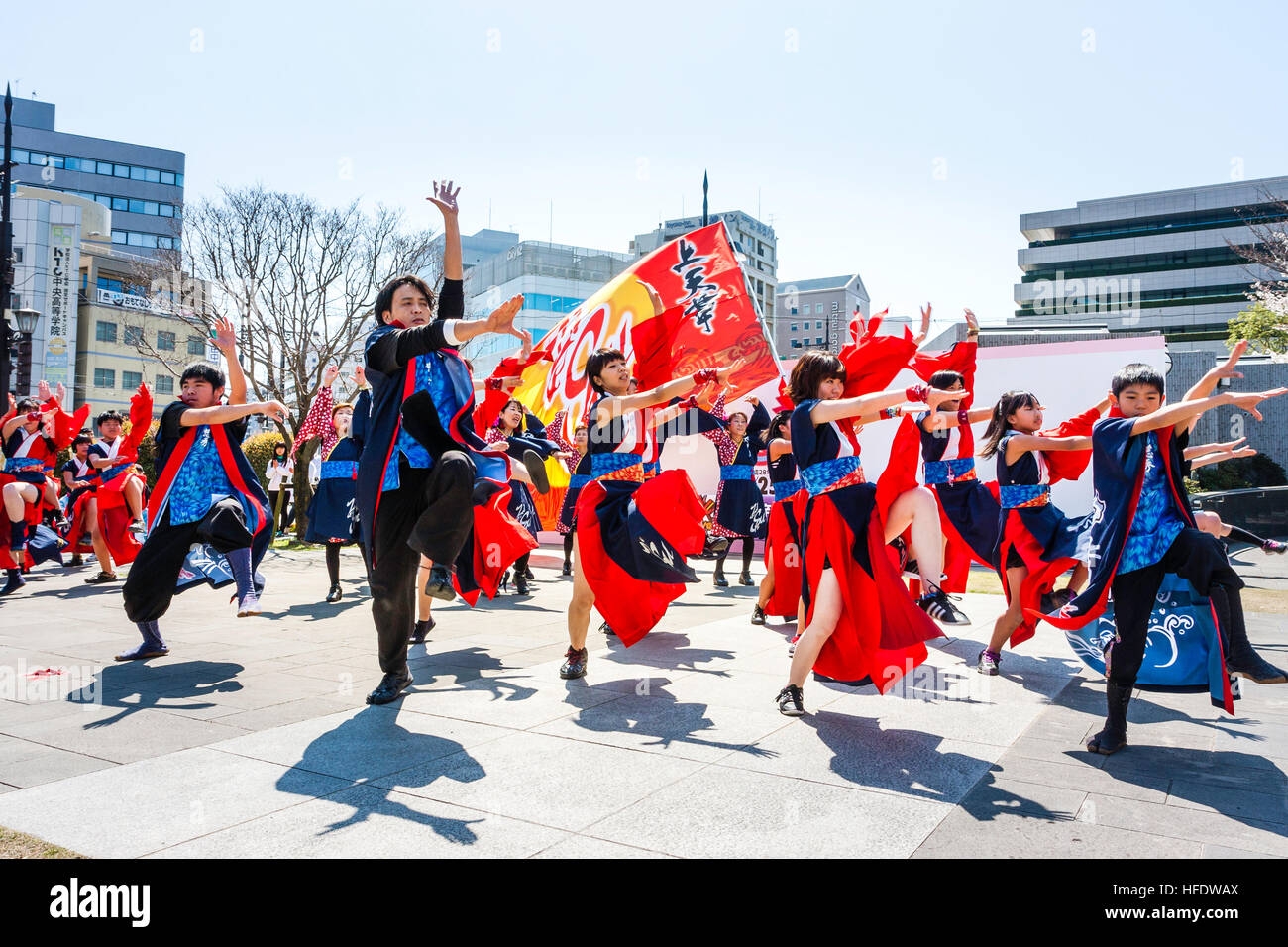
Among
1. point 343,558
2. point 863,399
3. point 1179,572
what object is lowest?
point 343,558

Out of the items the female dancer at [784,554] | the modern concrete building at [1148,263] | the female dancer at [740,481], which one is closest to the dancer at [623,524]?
the female dancer at [784,554]

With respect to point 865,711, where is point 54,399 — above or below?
above

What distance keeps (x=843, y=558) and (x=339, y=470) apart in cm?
537

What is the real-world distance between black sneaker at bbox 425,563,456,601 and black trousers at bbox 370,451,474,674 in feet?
0.20

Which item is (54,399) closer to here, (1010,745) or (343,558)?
(343,558)

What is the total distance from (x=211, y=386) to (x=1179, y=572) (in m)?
5.50

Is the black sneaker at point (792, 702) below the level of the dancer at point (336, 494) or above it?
below

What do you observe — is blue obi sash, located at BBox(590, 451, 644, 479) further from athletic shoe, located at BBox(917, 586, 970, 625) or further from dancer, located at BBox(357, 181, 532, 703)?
athletic shoe, located at BBox(917, 586, 970, 625)

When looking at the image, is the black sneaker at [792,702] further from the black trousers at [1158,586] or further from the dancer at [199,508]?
the dancer at [199,508]

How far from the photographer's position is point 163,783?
3246mm

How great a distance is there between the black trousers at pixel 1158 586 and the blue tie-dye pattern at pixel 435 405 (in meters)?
3.20

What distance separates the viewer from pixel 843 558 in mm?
4324

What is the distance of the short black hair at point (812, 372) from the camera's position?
4520 millimetres

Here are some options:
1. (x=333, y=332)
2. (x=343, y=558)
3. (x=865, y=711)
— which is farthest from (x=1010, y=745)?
(x=333, y=332)
